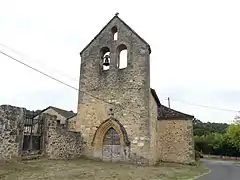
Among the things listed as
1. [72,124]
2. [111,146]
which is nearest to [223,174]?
[111,146]

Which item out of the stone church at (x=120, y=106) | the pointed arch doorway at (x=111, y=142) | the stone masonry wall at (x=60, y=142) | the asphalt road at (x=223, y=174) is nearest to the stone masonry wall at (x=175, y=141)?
the stone church at (x=120, y=106)

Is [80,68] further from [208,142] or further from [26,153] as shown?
[208,142]

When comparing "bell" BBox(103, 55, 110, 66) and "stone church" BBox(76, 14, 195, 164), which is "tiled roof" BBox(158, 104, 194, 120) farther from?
"bell" BBox(103, 55, 110, 66)

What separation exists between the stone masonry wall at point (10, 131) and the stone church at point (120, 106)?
6.90 m

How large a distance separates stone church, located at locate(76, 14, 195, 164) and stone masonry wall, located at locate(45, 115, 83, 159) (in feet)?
2.74

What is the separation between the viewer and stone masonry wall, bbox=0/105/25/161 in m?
14.2

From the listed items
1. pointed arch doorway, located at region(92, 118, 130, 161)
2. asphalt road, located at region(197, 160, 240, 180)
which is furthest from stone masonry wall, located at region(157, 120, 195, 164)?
pointed arch doorway, located at region(92, 118, 130, 161)

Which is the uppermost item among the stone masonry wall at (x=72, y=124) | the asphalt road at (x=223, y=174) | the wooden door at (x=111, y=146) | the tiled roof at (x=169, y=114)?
the tiled roof at (x=169, y=114)

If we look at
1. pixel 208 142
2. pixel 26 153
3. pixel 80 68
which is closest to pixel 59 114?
pixel 80 68

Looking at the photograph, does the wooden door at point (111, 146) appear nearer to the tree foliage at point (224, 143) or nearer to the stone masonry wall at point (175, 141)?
the stone masonry wall at point (175, 141)

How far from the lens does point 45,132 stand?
17.7m

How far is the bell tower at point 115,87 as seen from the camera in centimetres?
1997

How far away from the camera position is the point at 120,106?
2066 cm

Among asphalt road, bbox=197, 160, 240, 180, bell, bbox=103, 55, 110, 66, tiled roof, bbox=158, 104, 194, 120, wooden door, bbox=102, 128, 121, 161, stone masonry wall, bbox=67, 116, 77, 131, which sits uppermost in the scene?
bell, bbox=103, 55, 110, 66
